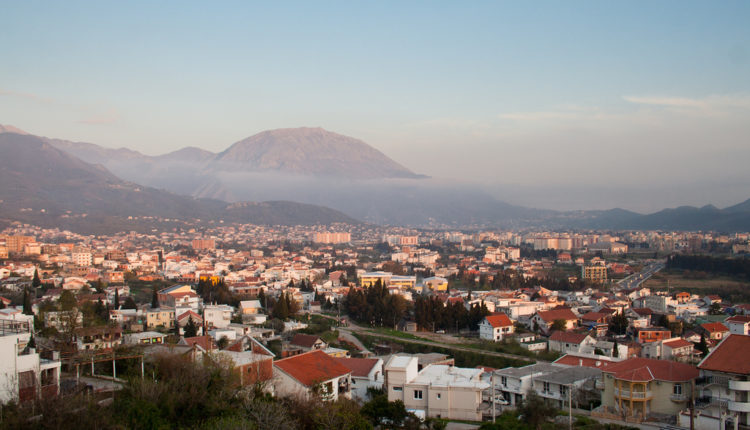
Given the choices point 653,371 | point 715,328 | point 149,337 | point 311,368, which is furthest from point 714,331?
point 149,337

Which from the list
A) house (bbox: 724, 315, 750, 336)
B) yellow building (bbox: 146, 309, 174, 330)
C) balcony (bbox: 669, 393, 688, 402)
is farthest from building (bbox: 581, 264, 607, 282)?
balcony (bbox: 669, 393, 688, 402)

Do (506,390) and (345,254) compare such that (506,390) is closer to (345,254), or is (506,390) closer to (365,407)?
(365,407)

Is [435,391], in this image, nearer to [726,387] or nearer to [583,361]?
[583,361]

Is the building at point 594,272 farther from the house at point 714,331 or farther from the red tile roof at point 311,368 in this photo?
the red tile roof at point 311,368

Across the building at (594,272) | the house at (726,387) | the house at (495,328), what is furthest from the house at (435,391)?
the building at (594,272)

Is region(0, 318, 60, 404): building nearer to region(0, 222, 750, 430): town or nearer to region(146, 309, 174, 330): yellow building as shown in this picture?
region(0, 222, 750, 430): town

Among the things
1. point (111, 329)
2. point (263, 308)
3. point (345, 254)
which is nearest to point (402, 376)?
point (111, 329)
